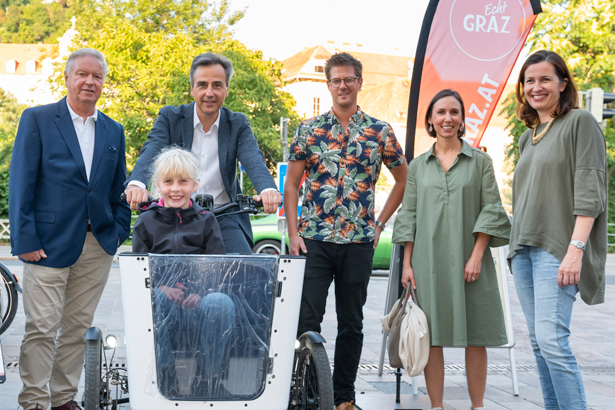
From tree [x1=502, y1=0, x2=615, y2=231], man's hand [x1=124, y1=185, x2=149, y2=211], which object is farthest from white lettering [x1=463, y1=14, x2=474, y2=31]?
tree [x1=502, y1=0, x2=615, y2=231]

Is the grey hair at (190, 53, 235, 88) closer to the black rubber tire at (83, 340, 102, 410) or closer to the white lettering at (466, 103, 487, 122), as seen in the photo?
the black rubber tire at (83, 340, 102, 410)

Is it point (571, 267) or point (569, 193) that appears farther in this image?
point (569, 193)

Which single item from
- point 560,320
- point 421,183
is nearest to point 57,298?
point 421,183

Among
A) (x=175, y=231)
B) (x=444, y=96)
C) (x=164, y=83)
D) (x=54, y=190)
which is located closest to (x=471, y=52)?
(x=444, y=96)

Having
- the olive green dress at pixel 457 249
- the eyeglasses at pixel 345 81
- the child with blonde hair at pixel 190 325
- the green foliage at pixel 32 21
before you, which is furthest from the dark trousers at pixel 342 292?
the green foliage at pixel 32 21

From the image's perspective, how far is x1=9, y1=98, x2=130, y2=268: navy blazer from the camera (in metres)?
3.74

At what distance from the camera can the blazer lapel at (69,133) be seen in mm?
3904

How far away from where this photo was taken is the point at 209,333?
2.90 m

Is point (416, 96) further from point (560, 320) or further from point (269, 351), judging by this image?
point (269, 351)

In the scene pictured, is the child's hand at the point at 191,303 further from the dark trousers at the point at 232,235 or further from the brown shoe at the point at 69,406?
the brown shoe at the point at 69,406

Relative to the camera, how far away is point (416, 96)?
198 inches

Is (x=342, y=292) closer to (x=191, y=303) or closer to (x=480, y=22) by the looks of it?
(x=191, y=303)

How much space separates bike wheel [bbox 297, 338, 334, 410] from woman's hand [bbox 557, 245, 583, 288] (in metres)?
1.20

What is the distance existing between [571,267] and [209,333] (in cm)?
173
